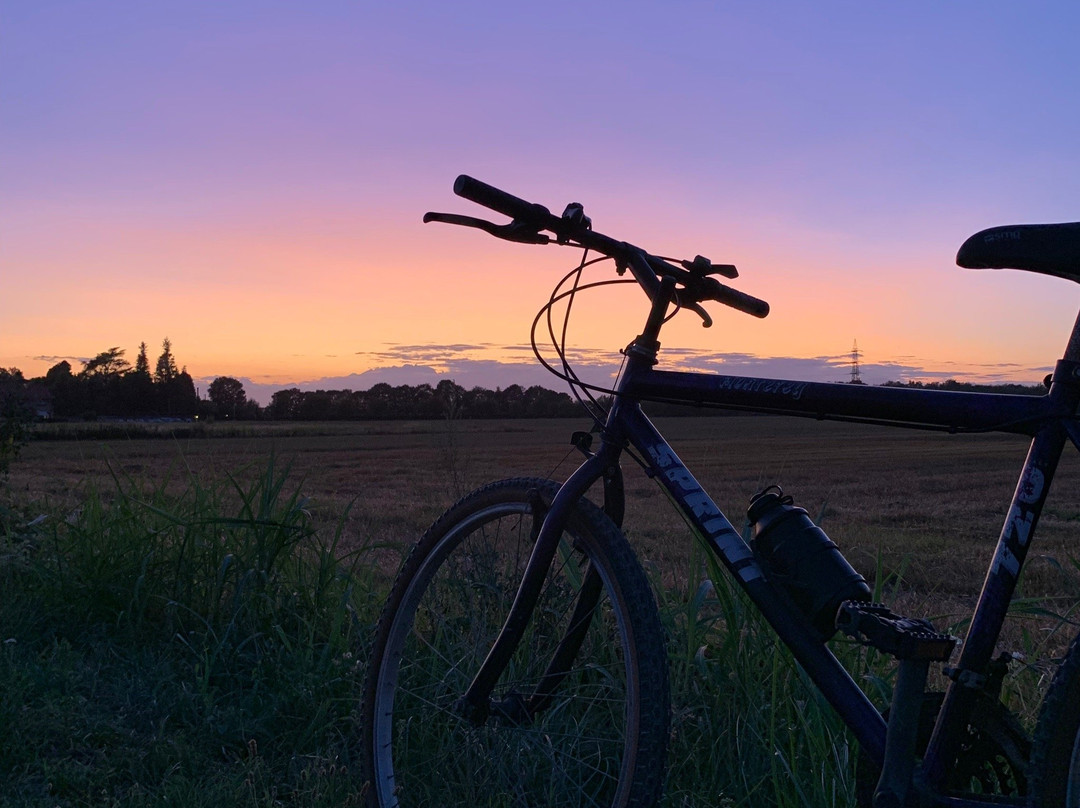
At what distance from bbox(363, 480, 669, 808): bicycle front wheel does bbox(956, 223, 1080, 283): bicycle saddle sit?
910mm

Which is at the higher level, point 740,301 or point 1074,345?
point 740,301

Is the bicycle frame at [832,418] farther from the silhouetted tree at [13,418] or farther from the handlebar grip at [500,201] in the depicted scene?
the silhouetted tree at [13,418]

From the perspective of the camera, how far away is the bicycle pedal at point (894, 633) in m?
1.52

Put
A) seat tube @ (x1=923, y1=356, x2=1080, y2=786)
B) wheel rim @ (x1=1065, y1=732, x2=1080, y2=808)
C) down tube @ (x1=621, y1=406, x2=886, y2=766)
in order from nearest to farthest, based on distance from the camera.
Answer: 1. wheel rim @ (x1=1065, y1=732, x2=1080, y2=808)
2. seat tube @ (x1=923, y1=356, x2=1080, y2=786)
3. down tube @ (x1=621, y1=406, x2=886, y2=766)

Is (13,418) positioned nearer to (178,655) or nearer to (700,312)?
(178,655)

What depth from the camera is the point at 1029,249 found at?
149cm

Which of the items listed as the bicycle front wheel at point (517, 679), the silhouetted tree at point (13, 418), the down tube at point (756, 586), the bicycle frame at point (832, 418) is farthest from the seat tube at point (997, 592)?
the silhouetted tree at point (13, 418)

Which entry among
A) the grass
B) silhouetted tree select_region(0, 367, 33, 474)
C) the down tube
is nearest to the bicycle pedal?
the down tube

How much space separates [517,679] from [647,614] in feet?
2.87

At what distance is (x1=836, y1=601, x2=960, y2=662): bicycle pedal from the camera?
1521 mm

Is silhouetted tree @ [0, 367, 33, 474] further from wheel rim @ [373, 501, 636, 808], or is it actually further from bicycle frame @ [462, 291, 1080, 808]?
bicycle frame @ [462, 291, 1080, 808]

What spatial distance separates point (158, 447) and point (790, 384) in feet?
106

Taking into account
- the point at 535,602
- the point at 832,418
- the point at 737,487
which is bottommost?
the point at 737,487

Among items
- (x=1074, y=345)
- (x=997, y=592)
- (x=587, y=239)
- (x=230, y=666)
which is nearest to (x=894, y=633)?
(x=997, y=592)
